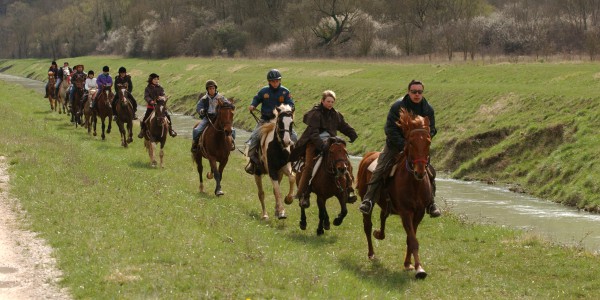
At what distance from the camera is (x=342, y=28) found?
268 feet

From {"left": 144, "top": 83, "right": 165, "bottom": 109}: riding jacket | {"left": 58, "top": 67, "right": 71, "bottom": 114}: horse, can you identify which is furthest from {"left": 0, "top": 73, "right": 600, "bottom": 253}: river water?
{"left": 58, "top": 67, "right": 71, "bottom": 114}: horse

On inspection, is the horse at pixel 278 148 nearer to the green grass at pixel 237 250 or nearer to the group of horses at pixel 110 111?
the green grass at pixel 237 250

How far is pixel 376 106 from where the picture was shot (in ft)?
132

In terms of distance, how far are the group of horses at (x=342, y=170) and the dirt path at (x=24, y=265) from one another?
5107mm

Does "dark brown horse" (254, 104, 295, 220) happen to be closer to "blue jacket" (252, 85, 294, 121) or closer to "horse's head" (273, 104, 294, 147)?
"horse's head" (273, 104, 294, 147)

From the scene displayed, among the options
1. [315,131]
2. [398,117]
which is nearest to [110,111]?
[315,131]

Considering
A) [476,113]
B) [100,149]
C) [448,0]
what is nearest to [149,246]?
[100,149]

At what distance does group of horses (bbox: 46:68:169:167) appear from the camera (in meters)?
24.0

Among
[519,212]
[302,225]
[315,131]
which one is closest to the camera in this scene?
[315,131]

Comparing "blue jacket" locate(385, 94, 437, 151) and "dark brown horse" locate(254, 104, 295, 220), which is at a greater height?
"blue jacket" locate(385, 94, 437, 151)

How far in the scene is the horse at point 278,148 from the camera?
50.6 ft

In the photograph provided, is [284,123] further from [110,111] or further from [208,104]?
[110,111]

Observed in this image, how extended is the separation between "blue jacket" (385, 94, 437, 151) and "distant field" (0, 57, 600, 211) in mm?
10583

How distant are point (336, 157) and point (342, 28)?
2715 inches
